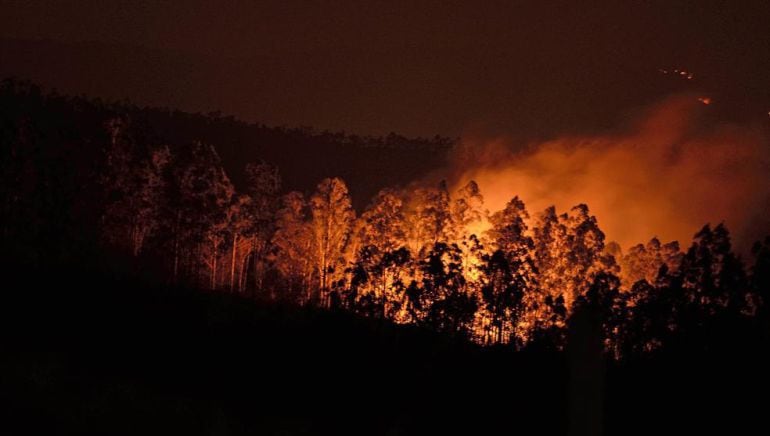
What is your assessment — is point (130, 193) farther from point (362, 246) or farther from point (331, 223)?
point (362, 246)

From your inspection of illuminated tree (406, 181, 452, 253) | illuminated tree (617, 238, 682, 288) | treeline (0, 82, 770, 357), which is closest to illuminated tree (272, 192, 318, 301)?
treeline (0, 82, 770, 357)

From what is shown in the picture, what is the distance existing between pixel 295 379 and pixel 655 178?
211 ft

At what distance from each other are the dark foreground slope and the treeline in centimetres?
606

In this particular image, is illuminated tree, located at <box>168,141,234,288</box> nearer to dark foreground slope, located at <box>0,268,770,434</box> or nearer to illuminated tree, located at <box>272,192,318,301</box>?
illuminated tree, located at <box>272,192,318,301</box>

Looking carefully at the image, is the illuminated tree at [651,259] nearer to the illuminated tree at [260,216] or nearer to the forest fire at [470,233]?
the forest fire at [470,233]

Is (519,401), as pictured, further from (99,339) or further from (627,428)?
(99,339)

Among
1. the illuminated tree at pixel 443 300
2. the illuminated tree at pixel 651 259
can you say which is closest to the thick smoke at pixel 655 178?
the illuminated tree at pixel 651 259

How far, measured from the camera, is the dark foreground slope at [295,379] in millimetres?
8578

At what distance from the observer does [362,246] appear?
119 feet

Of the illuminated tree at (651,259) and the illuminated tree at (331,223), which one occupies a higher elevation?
the illuminated tree at (331,223)

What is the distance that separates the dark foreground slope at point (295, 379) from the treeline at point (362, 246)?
19.9 ft

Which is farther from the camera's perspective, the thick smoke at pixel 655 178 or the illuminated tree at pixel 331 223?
the thick smoke at pixel 655 178

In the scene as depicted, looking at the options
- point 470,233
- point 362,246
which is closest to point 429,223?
point 470,233

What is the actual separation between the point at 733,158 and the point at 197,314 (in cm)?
6988
